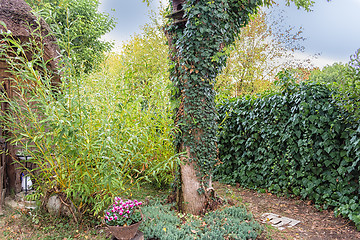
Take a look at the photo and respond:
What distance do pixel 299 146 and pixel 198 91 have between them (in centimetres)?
203

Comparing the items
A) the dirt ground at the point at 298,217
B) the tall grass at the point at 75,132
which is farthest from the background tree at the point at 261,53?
the tall grass at the point at 75,132

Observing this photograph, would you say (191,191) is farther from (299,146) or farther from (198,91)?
(299,146)

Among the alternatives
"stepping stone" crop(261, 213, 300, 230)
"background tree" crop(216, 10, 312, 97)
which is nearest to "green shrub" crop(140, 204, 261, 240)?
"stepping stone" crop(261, 213, 300, 230)

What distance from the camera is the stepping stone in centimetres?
331

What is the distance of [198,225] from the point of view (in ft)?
9.54

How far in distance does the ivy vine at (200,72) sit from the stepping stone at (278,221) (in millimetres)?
1075

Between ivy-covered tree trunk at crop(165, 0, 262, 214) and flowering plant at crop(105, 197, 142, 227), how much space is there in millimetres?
954

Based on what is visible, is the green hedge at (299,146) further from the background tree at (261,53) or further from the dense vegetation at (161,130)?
the background tree at (261,53)

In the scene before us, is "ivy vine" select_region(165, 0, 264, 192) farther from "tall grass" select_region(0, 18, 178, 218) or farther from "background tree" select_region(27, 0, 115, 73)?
"background tree" select_region(27, 0, 115, 73)

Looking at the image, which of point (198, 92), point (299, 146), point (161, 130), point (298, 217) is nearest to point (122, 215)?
point (161, 130)

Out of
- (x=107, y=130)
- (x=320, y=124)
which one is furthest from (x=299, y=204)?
(x=107, y=130)

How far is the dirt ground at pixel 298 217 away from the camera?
3.08 m

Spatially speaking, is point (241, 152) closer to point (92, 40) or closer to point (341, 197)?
point (341, 197)

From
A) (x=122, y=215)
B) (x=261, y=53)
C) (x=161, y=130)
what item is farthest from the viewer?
(x=261, y=53)
